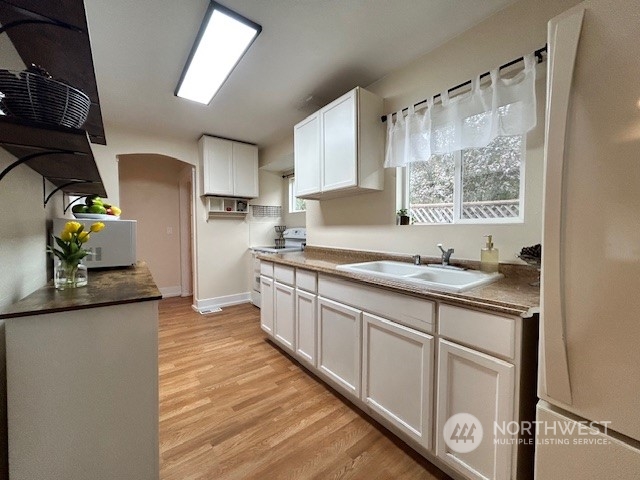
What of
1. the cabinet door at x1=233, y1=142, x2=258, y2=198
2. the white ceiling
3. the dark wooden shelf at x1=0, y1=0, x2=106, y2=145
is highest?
the white ceiling

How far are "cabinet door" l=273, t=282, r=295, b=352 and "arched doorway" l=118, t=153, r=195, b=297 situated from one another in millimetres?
2749

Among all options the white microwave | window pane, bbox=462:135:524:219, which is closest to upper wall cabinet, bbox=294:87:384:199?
window pane, bbox=462:135:524:219

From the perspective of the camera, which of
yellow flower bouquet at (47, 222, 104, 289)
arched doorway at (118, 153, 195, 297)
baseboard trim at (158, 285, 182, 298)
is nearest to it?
yellow flower bouquet at (47, 222, 104, 289)

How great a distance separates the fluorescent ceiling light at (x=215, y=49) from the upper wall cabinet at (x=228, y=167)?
3.99 feet

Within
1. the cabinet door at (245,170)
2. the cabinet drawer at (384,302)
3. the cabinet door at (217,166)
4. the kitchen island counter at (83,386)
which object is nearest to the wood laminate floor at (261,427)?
the kitchen island counter at (83,386)

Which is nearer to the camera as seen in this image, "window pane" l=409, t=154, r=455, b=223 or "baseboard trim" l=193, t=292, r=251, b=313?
"window pane" l=409, t=154, r=455, b=223

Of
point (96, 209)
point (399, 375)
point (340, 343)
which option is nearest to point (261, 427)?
point (340, 343)

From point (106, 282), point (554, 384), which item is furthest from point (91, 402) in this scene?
point (554, 384)

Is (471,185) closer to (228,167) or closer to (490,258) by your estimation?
(490,258)

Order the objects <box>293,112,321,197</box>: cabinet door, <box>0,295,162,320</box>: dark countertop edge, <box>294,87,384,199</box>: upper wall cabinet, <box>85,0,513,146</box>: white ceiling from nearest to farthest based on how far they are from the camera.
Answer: <box>0,295,162,320</box>: dark countertop edge → <box>85,0,513,146</box>: white ceiling → <box>294,87,384,199</box>: upper wall cabinet → <box>293,112,321,197</box>: cabinet door

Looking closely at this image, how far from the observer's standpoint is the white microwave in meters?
1.71

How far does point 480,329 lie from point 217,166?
3.59 m

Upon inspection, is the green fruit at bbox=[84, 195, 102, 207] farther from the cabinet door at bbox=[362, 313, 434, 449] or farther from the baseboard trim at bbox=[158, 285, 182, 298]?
the baseboard trim at bbox=[158, 285, 182, 298]

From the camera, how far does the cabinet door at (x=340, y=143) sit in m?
2.06
